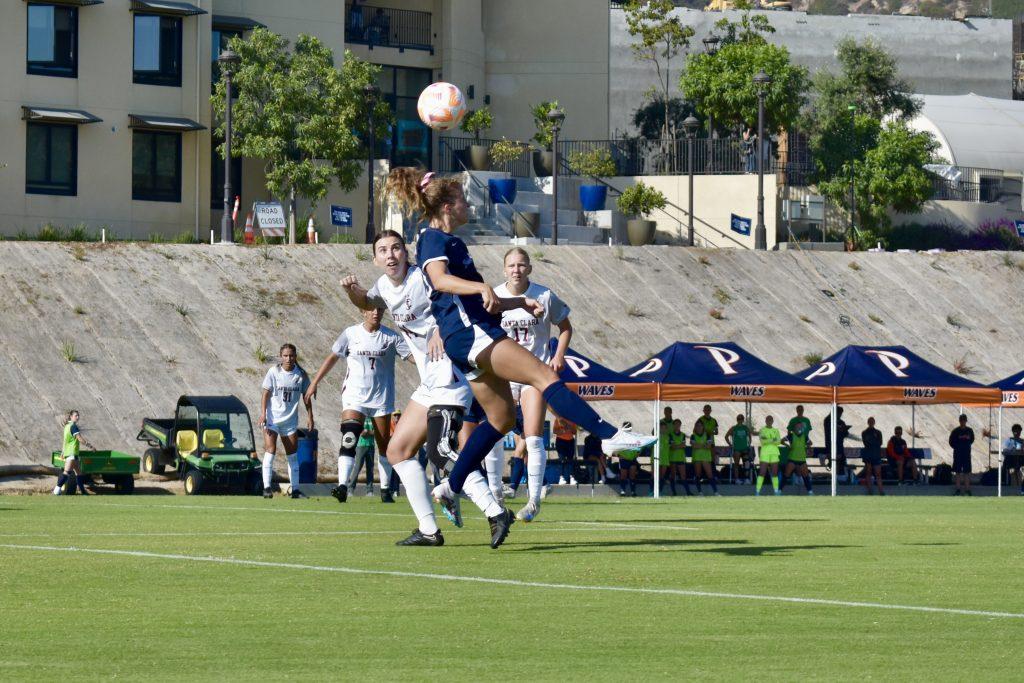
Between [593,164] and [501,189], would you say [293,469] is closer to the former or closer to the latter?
[501,189]

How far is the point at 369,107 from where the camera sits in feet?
159

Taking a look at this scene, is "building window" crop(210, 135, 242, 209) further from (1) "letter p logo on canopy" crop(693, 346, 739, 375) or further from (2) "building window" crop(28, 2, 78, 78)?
(1) "letter p logo on canopy" crop(693, 346, 739, 375)

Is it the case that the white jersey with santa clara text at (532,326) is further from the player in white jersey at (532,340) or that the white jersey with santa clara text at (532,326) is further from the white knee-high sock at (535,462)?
the white knee-high sock at (535,462)

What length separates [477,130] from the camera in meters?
57.8

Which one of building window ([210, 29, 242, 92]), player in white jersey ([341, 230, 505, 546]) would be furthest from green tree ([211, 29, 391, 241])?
player in white jersey ([341, 230, 505, 546])

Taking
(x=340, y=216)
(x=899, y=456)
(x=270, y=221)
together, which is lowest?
(x=899, y=456)

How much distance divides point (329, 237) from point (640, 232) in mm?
9825

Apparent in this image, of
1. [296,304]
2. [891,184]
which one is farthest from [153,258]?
[891,184]

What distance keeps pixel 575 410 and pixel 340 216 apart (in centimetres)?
3820

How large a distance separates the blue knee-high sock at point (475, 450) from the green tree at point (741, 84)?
52331mm

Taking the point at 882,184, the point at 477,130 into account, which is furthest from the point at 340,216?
the point at 882,184

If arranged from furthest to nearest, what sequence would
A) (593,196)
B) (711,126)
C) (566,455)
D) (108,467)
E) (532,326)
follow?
(711,126), (593,196), (566,455), (108,467), (532,326)

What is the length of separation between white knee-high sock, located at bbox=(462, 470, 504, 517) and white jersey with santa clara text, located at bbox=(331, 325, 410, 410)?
23.5 ft

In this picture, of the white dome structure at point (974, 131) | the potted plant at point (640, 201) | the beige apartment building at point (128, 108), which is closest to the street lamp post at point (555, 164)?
the potted plant at point (640, 201)
